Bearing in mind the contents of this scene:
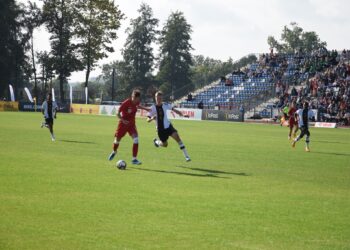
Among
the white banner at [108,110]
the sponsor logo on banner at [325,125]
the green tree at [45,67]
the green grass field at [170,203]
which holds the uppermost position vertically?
the green tree at [45,67]

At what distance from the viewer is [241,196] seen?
11781 millimetres

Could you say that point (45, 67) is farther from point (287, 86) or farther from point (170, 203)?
point (170, 203)

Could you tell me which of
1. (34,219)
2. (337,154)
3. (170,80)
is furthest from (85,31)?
(34,219)

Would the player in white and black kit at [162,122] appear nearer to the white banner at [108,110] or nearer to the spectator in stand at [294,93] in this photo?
the spectator in stand at [294,93]

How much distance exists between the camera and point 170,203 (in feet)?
34.9

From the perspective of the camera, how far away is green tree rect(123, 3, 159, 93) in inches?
4781

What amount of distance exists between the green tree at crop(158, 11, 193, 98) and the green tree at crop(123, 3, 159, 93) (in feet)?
9.36

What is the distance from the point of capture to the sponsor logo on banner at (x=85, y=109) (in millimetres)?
74812

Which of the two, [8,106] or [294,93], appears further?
[8,106]

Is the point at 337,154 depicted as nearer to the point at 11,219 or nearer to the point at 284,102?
the point at 11,219

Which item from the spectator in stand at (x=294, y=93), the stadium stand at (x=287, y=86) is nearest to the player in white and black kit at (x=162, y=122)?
the stadium stand at (x=287, y=86)

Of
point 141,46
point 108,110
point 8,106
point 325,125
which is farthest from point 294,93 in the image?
point 141,46

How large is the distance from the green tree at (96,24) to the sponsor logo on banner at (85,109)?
11.4 metres

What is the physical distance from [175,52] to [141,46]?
763 cm
